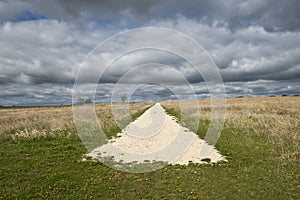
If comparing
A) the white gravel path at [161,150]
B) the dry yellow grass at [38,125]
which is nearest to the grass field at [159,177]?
the white gravel path at [161,150]

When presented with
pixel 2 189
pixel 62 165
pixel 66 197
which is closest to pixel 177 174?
pixel 66 197

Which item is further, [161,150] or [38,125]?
[38,125]

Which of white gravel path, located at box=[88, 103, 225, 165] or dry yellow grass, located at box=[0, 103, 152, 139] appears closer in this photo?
white gravel path, located at box=[88, 103, 225, 165]

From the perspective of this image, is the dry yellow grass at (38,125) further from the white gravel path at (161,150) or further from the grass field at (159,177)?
the white gravel path at (161,150)

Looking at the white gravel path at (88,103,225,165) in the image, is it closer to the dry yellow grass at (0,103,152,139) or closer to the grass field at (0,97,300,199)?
the grass field at (0,97,300,199)

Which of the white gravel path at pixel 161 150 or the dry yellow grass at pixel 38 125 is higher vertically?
the dry yellow grass at pixel 38 125

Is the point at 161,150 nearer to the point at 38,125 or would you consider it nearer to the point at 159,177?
the point at 159,177

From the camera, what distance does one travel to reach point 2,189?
7496mm

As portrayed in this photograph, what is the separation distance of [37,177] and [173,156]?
20.8 ft

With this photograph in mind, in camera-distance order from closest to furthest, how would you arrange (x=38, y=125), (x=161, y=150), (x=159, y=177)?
1. (x=159, y=177)
2. (x=161, y=150)
3. (x=38, y=125)

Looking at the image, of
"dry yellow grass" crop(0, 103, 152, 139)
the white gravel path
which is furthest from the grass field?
"dry yellow grass" crop(0, 103, 152, 139)

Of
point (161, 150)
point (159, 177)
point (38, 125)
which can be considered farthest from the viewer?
point (38, 125)

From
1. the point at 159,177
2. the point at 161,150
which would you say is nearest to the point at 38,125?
the point at 161,150

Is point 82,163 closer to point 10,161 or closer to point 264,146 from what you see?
point 10,161
